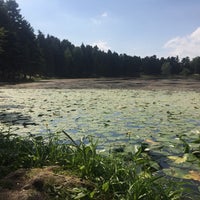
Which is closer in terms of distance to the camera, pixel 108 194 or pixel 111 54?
pixel 108 194

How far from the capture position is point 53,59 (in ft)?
251

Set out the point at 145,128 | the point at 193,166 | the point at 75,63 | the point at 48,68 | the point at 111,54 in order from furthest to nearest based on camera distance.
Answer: the point at 111,54 → the point at 75,63 → the point at 48,68 → the point at 145,128 → the point at 193,166

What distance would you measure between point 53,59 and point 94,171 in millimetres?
73083

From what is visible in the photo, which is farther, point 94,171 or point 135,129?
point 135,129

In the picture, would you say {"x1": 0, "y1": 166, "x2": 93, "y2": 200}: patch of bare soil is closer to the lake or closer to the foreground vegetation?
the foreground vegetation

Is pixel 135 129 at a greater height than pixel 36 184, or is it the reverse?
pixel 36 184

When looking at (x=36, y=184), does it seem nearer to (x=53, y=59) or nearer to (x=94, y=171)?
(x=94, y=171)

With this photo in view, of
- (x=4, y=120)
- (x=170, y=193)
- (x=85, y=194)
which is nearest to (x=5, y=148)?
(x=85, y=194)

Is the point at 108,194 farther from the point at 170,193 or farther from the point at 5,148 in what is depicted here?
the point at 5,148

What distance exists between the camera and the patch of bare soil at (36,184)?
404cm

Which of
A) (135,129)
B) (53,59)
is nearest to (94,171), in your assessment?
(135,129)

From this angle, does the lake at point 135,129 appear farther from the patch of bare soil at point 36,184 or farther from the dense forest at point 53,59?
the dense forest at point 53,59

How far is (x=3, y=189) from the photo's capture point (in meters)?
4.24

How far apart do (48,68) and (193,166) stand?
Result: 70.2 meters
